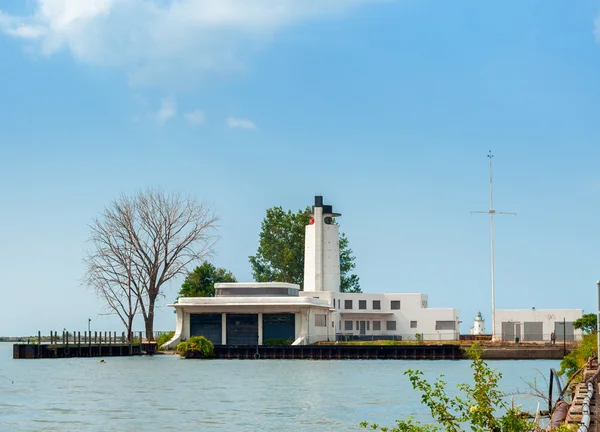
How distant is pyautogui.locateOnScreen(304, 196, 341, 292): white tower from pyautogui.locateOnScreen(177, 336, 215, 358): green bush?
1619 cm

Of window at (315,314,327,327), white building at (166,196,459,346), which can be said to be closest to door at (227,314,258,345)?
white building at (166,196,459,346)

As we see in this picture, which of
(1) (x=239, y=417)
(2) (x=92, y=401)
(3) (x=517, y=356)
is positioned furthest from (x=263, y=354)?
(1) (x=239, y=417)

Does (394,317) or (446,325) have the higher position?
(394,317)

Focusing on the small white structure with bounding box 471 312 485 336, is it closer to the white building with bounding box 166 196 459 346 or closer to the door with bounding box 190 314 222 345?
the white building with bounding box 166 196 459 346

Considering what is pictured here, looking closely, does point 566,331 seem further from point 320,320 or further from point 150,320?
point 150,320

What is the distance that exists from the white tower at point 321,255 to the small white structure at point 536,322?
643 inches

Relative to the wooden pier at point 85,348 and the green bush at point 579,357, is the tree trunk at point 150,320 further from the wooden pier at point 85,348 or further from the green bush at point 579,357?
the green bush at point 579,357

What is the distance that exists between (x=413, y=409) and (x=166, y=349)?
185 ft

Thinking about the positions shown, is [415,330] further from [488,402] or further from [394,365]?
[488,402]

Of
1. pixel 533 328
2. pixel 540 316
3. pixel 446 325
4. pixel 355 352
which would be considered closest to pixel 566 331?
pixel 540 316

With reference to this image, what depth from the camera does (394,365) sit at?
74.1 m

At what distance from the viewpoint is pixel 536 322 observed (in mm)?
95625

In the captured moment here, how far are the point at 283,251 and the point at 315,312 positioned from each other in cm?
2394

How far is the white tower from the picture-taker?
323ft
